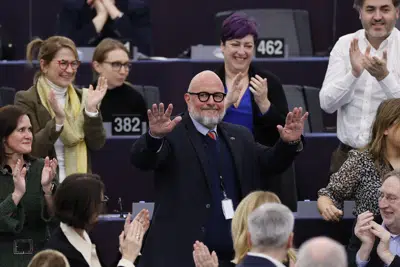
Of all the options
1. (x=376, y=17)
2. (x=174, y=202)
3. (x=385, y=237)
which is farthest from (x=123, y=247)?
(x=376, y=17)

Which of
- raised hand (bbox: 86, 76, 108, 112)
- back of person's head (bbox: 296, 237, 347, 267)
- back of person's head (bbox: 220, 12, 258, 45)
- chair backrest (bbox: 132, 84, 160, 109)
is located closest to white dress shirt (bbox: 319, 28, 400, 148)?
back of person's head (bbox: 220, 12, 258, 45)

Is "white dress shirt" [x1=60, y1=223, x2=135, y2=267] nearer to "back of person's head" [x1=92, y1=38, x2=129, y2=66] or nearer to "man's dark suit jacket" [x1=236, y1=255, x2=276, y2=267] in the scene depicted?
"man's dark suit jacket" [x1=236, y1=255, x2=276, y2=267]

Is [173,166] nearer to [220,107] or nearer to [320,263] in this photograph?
[220,107]

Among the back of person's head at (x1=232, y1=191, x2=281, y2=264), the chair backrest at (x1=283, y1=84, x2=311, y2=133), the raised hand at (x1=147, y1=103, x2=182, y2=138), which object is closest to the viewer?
the back of person's head at (x1=232, y1=191, x2=281, y2=264)

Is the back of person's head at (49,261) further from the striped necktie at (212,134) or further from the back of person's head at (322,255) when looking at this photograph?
the striped necktie at (212,134)

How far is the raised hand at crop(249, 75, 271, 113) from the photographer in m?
7.13

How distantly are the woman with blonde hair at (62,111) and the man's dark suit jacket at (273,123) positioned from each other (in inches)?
30.4

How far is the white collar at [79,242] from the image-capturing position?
5.91 m

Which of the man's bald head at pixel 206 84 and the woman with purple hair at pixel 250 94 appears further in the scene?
the woman with purple hair at pixel 250 94

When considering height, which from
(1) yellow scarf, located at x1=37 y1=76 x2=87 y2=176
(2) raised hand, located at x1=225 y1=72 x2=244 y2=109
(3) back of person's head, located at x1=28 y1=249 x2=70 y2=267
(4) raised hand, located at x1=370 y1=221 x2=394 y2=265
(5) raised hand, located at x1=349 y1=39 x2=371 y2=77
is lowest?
(4) raised hand, located at x1=370 y1=221 x2=394 y2=265

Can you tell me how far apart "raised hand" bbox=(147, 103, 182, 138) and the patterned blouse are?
1.04m

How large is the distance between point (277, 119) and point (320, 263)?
2603 mm

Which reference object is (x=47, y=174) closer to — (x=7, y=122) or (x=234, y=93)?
(x=7, y=122)

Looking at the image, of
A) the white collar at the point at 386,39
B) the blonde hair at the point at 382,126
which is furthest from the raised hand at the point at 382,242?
Answer: the white collar at the point at 386,39
